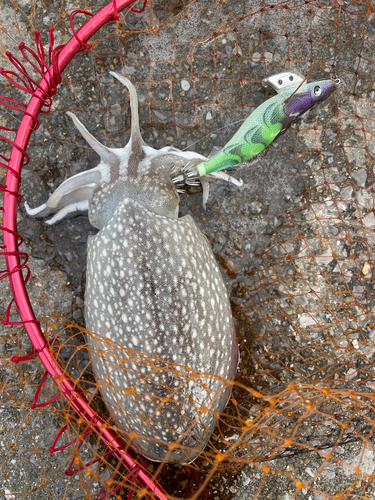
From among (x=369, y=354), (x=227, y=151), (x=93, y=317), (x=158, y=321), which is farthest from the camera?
(x=369, y=354)

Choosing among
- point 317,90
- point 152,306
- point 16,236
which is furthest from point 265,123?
point 16,236

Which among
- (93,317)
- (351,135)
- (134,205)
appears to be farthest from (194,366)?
(351,135)

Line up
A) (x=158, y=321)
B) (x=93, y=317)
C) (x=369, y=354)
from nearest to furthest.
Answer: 1. (x=158, y=321)
2. (x=93, y=317)
3. (x=369, y=354)

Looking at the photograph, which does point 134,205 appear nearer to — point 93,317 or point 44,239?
point 93,317

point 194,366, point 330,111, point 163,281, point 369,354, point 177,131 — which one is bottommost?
point 369,354

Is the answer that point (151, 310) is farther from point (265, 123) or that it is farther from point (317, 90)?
point (317, 90)

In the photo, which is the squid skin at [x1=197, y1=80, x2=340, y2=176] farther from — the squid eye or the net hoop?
the net hoop

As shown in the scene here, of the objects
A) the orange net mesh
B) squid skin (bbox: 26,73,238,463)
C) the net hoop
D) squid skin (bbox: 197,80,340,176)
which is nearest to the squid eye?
squid skin (bbox: 197,80,340,176)
